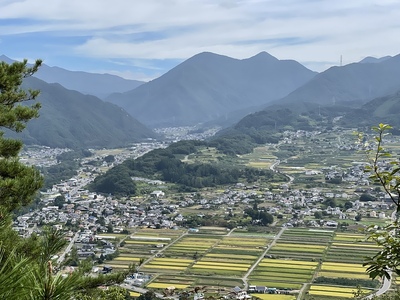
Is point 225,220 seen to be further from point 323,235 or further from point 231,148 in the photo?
point 231,148

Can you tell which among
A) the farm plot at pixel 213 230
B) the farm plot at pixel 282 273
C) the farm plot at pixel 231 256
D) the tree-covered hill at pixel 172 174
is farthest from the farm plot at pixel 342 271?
the tree-covered hill at pixel 172 174

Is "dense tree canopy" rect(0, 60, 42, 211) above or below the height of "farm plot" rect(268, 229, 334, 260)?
above

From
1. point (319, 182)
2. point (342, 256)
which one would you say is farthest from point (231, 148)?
point (342, 256)

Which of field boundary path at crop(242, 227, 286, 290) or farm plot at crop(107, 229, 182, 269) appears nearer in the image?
field boundary path at crop(242, 227, 286, 290)

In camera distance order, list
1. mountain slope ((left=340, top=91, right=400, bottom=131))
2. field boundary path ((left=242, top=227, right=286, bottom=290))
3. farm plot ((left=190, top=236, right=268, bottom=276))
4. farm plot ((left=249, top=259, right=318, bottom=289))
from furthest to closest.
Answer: mountain slope ((left=340, top=91, right=400, bottom=131))
farm plot ((left=190, top=236, right=268, bottom=276))
field boundary path ((left=242, top=227, right=286, bottom=290))
farm plot ((left=249, top=259, right=318, bottom=289))

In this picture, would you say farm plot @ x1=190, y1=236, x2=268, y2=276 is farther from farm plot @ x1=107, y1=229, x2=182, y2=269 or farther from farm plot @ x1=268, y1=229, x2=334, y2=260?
farm plot @ x1=107, y1=229, x2=182, y2=269

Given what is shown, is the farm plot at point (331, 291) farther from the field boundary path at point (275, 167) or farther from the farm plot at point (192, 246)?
the field boundary path at point (275, 167)

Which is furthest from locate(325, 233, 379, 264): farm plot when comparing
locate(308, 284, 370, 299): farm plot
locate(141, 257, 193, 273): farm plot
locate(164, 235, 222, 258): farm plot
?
locate(141, 257, 193, 273): farm plot

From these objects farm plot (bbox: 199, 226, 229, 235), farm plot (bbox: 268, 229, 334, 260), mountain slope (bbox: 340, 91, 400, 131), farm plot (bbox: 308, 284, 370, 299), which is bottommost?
farm plot (bbox: 199, 226, 229, 235)
